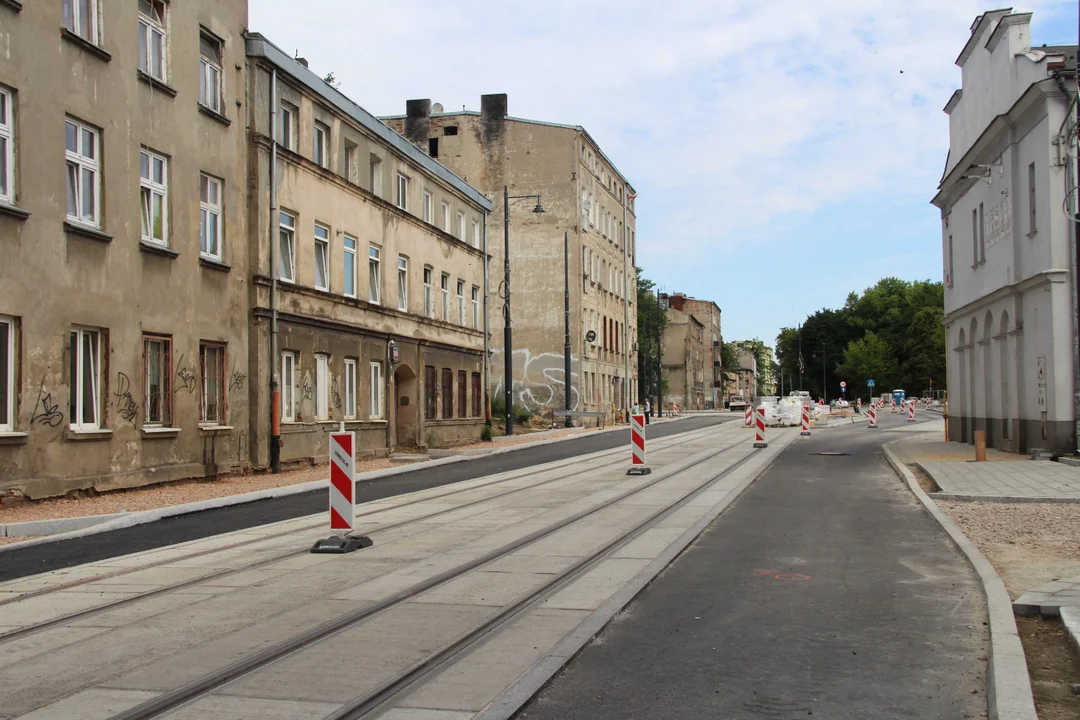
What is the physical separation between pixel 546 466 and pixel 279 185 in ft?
29.4

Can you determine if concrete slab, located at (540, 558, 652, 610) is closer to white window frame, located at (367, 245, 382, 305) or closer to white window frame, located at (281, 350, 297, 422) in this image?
white window frame, located at (281, 350, 297, 422)

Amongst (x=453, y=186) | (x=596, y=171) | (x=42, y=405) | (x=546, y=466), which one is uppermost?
(x=596, y=171)

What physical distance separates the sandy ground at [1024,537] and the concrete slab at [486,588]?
3.89m

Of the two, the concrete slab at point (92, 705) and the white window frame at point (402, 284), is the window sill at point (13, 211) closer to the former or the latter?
the concrete slab at point (92, 705)

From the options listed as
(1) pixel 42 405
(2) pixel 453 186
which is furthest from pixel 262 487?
(2) pixel 453 186

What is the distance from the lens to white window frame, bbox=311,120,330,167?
26.3m

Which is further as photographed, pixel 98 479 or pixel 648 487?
pixel 648 487

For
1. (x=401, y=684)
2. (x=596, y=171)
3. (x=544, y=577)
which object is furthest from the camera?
(x=596, y=171)

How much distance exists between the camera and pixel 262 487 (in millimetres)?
19844

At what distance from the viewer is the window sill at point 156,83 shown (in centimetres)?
1912

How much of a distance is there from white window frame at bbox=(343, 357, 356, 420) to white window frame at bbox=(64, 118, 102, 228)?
10.3 m

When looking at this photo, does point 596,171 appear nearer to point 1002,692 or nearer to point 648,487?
point 648,487

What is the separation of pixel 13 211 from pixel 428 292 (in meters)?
19.4

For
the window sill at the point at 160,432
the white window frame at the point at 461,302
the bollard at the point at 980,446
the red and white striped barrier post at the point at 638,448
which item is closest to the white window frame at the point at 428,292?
the white window frame at the point at 461,302
